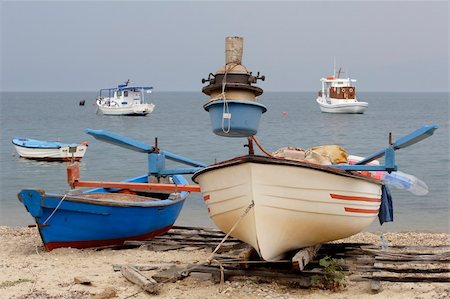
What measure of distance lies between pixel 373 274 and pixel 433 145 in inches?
1268

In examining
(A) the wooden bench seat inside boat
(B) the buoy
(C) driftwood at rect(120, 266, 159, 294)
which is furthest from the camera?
(A) the wooden bench seat inside boat

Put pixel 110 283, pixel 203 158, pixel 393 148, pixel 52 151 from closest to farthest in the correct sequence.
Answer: pixel 110 283, pixel 393 148, pixel 52 151, pixel 203 158

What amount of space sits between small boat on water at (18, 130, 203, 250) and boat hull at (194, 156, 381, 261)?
6.09 feet

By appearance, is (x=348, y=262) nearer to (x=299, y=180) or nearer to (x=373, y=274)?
(x=373, y=274)

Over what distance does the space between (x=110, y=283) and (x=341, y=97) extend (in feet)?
228

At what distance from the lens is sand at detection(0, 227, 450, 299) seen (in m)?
7.84

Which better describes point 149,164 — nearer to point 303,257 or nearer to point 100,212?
point 100,212

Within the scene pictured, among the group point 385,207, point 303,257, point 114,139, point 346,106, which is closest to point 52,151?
point 114,139

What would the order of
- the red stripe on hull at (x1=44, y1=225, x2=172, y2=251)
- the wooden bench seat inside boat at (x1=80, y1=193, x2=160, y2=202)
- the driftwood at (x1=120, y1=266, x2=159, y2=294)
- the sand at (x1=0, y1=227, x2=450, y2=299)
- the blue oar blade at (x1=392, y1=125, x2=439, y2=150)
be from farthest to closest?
the wooden bench seat inside boat at (x1=80, y1=193, x2=160, y2=202) < the red stripe on hull at (x1=44, y1=225, x2=172, y2=251) < the blue oar blade at (x1=392, y1=125, x2=439, y2=150) < the driftwood at (x1=120, y1=266, x2=159, y2=294) < the sand at (x1=0, y1=227, x2=450, y2=299)

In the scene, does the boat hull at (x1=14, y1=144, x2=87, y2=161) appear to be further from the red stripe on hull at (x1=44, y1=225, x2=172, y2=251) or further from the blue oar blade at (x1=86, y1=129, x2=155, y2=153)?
the blue oar blade at (x1=86, y1=129, x2=155, y2=153)

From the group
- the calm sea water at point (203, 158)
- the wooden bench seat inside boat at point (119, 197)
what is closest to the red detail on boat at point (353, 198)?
the wooden bench seat inside boat at point (119, 197)

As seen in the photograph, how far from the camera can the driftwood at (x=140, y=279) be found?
7.94 m

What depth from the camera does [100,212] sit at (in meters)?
10.3

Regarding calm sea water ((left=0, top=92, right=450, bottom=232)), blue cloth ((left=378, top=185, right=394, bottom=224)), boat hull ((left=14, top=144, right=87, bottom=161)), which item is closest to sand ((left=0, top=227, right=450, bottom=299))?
blue cloth ((left=378, top=185, right=394, bottom=224))
